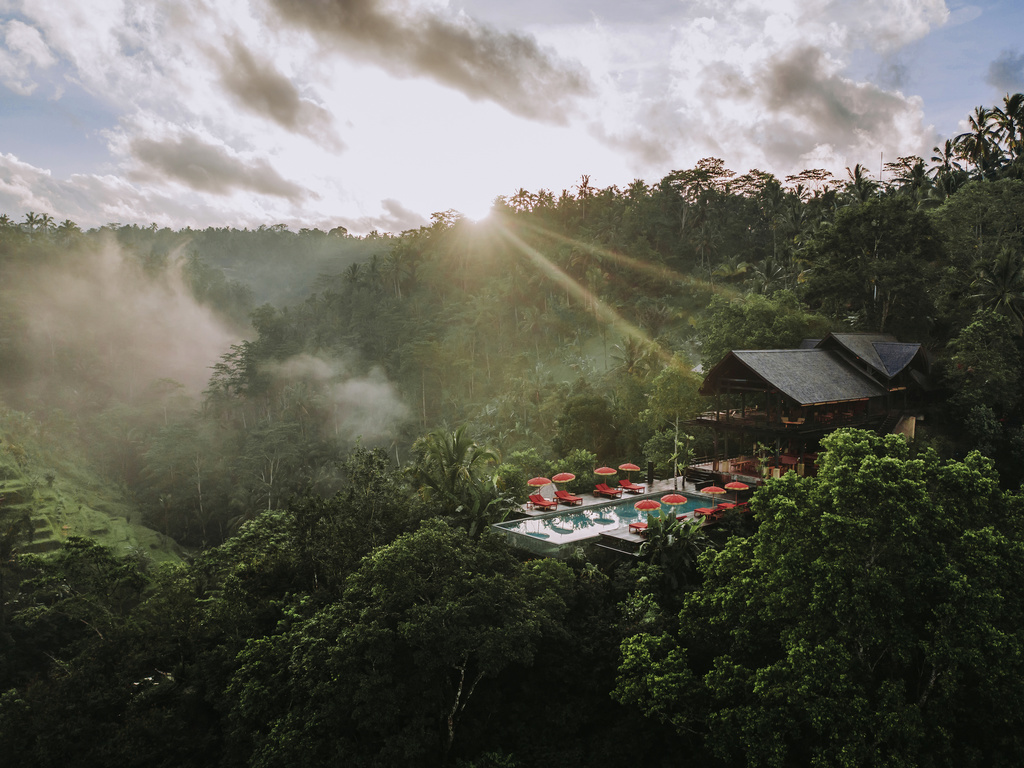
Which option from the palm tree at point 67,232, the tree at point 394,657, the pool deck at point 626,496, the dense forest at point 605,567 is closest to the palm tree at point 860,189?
the dense forest at point 605,567

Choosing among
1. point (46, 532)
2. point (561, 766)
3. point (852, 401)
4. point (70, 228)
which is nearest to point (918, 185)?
point (852, 401)

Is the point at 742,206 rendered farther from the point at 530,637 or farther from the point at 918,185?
the point at 530,637

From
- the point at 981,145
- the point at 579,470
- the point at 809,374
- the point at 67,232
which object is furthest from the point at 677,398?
the point at 67,232

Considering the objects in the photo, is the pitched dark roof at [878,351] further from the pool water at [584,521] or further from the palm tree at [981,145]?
the palm tree at [981,145]

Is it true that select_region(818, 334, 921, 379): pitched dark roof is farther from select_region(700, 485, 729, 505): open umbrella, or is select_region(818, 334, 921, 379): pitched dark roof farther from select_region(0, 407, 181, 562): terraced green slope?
select_region(0, 407, 181, 562): terraced green slope

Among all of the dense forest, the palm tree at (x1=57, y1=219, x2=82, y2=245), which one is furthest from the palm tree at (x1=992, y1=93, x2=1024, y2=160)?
the palm tree at (x1=57, y1=219, x2=82, y2=245)

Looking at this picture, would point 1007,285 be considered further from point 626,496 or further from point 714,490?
point 626,496
